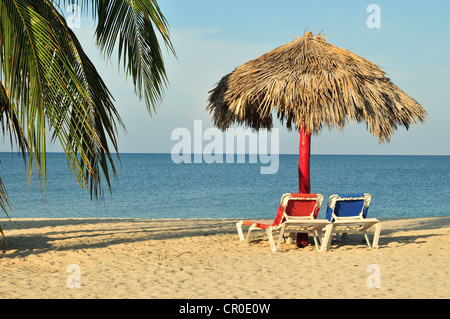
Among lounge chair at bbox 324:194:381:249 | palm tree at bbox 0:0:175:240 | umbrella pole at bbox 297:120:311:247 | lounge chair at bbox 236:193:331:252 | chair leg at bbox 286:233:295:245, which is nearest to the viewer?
palm tree at bbox 0:0:175:240

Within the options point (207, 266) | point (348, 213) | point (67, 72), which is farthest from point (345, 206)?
point (67, 72)

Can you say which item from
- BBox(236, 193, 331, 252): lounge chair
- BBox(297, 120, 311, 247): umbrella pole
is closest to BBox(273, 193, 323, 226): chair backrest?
BBox(236, 193, 331, 252): lounge chair

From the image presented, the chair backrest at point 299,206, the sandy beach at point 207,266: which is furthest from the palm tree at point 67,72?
the chair backrest at point 299,206

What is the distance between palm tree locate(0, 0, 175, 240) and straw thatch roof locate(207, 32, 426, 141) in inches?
55.7

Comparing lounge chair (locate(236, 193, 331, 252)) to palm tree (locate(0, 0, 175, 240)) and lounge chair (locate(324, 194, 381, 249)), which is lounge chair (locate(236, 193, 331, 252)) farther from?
palm tree (locate(0, 0, 175, 240))

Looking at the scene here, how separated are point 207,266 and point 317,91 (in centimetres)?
278

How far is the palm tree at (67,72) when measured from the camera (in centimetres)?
433

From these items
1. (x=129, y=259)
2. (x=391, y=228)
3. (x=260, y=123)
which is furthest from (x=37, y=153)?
(x=391, y=228)

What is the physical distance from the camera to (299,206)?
269 inches

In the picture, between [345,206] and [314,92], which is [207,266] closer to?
[345,206]

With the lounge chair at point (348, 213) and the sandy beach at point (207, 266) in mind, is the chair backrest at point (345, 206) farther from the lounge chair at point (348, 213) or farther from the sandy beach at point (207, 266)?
the sandy beach at point (207, 266)

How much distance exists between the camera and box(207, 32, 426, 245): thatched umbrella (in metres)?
6.89

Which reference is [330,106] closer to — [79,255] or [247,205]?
[79,255]
